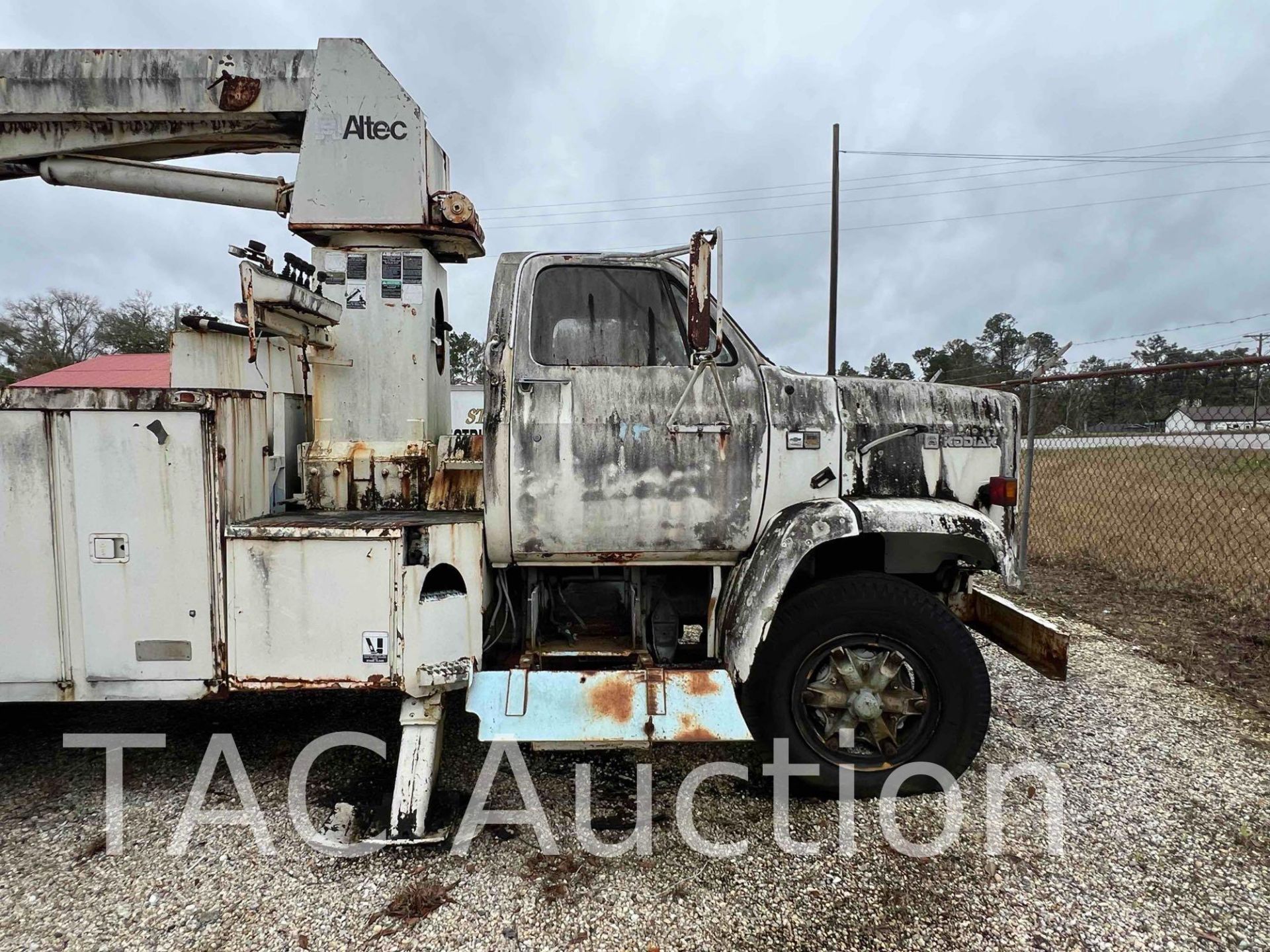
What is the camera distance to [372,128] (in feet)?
11.1

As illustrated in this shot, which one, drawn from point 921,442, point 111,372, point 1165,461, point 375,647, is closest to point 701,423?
point 921,442

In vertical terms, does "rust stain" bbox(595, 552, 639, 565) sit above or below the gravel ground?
above

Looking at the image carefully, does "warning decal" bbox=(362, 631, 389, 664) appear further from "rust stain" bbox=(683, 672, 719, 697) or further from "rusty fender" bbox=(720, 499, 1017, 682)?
"rusty fender" bbox=(720, 499, 1017, 682)

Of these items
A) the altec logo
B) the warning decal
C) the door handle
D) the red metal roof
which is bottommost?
the warning decal

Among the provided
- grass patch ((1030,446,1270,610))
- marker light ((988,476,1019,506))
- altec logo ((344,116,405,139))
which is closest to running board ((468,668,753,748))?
marker light ((988,476,1019,506))

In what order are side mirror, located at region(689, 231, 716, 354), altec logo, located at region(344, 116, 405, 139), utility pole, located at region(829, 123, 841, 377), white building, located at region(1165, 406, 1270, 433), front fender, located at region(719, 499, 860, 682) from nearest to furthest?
1. side mirror, located at region(689, 231, 716, 354)
2. front fender, located at region(719, 499, 860, 682)
3. altec logo, located at region(344, 116, 405, 139)
4. white building, located at region(1165, 406, 1270, 433)
5. utility pole, located at region(829, 123, 841, 377)

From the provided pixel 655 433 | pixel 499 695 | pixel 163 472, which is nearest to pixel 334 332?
pixel 163 472

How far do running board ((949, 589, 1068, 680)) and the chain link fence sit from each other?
2.39 metres

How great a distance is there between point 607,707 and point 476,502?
3.79 feet

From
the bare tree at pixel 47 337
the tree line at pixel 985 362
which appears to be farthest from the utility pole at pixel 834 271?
the bare tree at pixel 47 337

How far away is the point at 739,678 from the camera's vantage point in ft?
9.19

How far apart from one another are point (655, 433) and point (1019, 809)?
2.23 meters

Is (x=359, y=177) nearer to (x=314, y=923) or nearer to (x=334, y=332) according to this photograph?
(x=334, y=332)

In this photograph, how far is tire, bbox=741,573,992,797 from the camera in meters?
2.85
